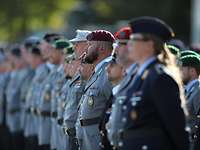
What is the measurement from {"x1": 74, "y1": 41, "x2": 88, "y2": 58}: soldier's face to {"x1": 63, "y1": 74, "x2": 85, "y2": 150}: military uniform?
32cm

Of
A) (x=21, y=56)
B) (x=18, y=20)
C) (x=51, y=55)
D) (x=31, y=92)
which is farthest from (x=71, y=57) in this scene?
(x=18, y=20)

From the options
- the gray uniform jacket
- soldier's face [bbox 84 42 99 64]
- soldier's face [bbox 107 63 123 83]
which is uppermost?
the gray uniform jacket

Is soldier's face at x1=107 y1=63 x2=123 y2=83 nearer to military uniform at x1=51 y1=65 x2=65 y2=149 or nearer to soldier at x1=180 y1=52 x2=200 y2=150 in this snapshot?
soldier at x1=180 y1=52 x2=200 y2=150

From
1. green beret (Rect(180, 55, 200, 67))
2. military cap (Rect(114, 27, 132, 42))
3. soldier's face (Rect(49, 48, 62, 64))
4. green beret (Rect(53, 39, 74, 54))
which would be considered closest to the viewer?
military cap (Rect(114, 27, 132, 42))

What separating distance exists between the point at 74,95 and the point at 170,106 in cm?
→ 359

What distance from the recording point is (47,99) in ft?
48.6

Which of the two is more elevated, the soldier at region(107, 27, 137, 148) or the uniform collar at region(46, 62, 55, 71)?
the uniform collar at region(46, 62, 55, 71)

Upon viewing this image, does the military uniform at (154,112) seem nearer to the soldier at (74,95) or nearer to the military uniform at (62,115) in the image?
Result: the soldier at (74,95)

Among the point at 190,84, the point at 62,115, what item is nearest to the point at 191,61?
the point at 190,84

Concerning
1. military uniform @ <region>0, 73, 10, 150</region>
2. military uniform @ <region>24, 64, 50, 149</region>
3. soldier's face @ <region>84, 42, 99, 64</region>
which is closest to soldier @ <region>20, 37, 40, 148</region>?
military uniform @ <region>24, 64, 50, 149</region>

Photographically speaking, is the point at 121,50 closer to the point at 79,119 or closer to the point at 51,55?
the point at 79,119

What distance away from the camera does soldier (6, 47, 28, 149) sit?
1813 cm

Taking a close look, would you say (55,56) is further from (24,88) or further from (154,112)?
(154,112)

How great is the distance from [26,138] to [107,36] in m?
5.98
